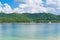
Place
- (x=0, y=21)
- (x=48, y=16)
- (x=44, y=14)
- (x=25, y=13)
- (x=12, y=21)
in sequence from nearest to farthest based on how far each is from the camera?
1. (x=0, y=21)
2. (x=12, y=21)
3. (x=48, y=16)
4. (x=44, y=14)
5. (x=25, y=13)

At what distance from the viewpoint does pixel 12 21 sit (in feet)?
330

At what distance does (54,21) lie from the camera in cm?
10644

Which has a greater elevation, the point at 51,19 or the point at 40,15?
the point at 40,15

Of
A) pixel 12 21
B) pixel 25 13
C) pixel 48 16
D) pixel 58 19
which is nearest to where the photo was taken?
pixel 12 21

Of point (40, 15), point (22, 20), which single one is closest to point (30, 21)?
point (22, 20)

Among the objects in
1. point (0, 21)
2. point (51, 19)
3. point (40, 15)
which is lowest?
point (0, 21)

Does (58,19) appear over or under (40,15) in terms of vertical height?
under

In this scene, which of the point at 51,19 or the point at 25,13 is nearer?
the point at 51,19

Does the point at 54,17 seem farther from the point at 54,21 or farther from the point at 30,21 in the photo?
the point at 30,21

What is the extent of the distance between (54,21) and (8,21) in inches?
1117

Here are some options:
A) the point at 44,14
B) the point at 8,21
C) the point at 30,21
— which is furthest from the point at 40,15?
the point at 8,21

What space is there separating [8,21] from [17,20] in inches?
240

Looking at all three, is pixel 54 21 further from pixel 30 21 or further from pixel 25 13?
pixel 25 13

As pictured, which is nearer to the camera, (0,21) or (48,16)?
(0,21)
